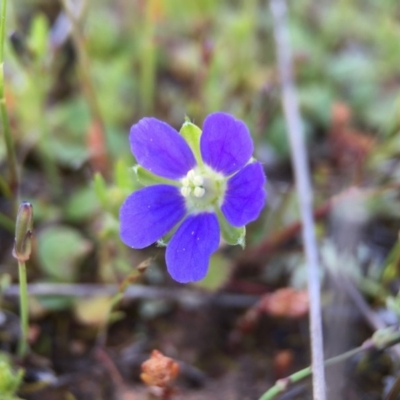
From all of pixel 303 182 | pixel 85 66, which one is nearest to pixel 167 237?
pixel 303 182

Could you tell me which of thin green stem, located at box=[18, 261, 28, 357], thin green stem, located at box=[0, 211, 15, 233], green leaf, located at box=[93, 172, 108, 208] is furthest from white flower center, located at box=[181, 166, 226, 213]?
Result: thin green stem, located at box=[0, 211, 15, 233]

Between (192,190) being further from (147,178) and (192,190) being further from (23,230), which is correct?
(23,230)

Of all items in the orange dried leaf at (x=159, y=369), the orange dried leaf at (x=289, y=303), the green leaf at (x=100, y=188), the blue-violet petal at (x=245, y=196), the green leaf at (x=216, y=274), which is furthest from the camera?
the green leaf at (x=216, y=274)

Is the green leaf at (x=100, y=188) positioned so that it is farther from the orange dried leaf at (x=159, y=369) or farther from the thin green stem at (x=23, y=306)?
the orange dried leaf at (x=159, y=369)

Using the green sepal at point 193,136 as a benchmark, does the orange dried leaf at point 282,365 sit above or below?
below

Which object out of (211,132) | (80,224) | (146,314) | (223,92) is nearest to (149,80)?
(223,92)

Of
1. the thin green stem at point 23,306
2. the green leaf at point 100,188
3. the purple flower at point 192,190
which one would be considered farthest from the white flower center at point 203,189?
the thin green stem at point 23,306

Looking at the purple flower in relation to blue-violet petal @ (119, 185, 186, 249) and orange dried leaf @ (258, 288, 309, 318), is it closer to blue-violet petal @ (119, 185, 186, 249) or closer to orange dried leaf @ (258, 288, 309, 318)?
blue-violet petal @ (119, 185, 186, 249)
